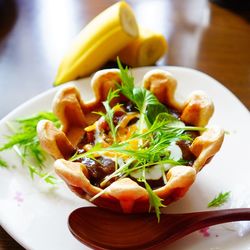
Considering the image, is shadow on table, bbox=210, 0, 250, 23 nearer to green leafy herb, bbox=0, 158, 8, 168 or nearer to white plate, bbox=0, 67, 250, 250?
white plate, bbox=0, 67, 250, 250

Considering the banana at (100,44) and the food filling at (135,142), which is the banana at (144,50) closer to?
the banana at (100,44)

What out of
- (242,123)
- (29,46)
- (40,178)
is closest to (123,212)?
(40,178)

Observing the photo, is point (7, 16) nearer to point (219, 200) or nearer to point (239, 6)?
point (239, 6)

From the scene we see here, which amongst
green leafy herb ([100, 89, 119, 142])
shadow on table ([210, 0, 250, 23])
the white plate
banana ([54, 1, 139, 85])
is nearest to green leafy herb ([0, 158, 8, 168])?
the white plate

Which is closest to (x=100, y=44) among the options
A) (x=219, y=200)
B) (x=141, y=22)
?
(x=141, y=22)

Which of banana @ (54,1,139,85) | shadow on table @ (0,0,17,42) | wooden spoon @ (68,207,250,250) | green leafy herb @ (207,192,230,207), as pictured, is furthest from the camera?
shadow on table @ (0,0,17,42)

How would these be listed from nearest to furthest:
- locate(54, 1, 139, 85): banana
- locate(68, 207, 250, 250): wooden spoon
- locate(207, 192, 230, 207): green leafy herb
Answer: locate(68, 207, 250, 250): wooden spoon < locate(207, 192, 230, 207): green leafy herb < locate(54, 1, 139, 85): banana
